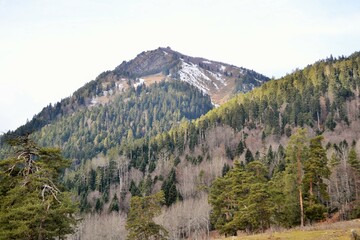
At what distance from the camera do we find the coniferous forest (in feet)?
84.3

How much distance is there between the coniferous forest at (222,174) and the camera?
84.3ft

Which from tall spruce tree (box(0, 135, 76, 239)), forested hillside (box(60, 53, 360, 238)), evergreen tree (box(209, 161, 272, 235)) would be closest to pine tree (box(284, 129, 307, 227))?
evergreen tree (box(209, 161, 272, 235))

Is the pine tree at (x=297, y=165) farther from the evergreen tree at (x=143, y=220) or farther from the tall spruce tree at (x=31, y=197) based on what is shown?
the tall spruce tree at (x=31, y=197)

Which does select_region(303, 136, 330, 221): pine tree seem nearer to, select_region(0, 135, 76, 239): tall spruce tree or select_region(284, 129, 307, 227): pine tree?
select_region(284, 129, 307, 227): pine tree

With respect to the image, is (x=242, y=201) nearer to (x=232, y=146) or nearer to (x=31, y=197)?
(x=31, y=197)

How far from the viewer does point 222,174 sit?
110 metres

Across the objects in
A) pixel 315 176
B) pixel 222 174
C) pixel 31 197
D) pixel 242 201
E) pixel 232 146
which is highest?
pixel 232 146

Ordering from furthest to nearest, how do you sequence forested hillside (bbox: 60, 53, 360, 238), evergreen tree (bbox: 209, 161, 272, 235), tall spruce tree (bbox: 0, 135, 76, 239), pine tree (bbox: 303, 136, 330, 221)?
forested hillside (bbox: 60, 53, 360, 238)
evergreen tree (bbox: 209, 161, 272, 235)
pine tree (bbox: 303, 136, 330, 221)
tall spruce tree (bbox: 0, 135, 76, 239)

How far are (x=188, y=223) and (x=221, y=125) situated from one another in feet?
290

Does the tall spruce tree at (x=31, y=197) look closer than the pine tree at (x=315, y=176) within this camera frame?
Yes

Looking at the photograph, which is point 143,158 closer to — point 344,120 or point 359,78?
point 344,120

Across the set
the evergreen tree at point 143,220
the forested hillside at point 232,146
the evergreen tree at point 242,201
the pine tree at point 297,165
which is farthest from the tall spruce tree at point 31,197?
the forested hillside at point 232,146

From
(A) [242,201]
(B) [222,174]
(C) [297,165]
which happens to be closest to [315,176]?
(C) [297,165]

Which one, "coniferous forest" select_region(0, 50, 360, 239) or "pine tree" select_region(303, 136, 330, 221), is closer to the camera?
"coniferous forest" select_region(0, 50, 360, 239)
